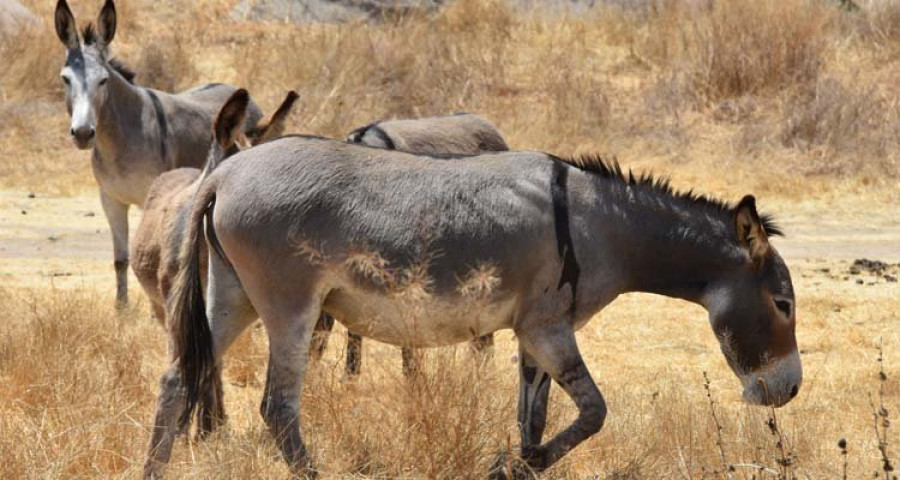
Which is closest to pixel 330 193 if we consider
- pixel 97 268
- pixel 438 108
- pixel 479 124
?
pixel 479 124

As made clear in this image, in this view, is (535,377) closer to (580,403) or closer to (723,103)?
(580,403)

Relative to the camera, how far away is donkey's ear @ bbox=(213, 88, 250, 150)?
6.04 m

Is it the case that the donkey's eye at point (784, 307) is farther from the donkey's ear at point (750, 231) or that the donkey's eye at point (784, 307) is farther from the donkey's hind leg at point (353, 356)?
the donkey's hind leg at point (353, 356)

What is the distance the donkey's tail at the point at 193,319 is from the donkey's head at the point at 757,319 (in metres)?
2.10

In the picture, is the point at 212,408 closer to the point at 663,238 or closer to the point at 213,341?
the point at 213,341

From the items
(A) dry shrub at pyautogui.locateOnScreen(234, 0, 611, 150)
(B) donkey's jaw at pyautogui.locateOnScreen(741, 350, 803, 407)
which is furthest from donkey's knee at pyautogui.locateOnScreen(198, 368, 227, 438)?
(A) dry shrub at pyautogui.locateOnScreen(234, 0, 611, 150)

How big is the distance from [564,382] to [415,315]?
69 cm

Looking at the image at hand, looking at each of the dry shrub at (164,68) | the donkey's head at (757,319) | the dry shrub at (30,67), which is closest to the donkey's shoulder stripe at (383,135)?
the donkey's head at (757,319)

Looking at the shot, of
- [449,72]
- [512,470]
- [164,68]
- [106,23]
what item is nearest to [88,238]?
[106,23]

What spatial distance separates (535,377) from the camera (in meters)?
5.72

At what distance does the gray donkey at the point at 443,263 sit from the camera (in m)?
5.13

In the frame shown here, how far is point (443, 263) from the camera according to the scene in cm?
517

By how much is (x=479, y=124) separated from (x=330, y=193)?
4579 mm

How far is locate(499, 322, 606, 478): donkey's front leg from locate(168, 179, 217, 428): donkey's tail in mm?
1261
